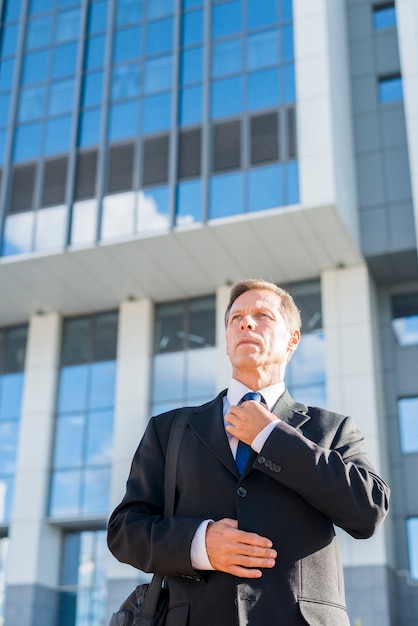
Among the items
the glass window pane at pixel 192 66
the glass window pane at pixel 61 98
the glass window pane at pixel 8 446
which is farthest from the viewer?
the glass window pane at pixel 8 446

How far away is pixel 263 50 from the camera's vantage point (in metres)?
20.2

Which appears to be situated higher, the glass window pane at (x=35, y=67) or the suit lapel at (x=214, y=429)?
the glass window pane at (x=35, y=67)

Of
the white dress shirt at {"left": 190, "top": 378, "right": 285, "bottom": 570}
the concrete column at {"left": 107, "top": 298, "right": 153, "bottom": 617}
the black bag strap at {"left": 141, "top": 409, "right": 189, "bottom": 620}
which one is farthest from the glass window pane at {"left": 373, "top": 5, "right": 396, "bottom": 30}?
the black bag strap at {"left": 141, "top": 409, "right": 189, "bottom": 620}

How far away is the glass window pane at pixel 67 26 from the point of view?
74.5 feet

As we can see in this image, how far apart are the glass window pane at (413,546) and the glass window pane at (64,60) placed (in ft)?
47.2

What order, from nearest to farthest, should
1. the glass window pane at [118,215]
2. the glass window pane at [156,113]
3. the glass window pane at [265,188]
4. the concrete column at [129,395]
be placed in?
the glass window pane at [265,188], the concrete column at [129,395], the glass window pane at [118,215], the glass window pane at [156,113]

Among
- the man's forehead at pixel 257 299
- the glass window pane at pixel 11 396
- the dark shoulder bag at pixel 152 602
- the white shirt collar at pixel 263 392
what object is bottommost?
the dark shoulder bag at pixel 152 602

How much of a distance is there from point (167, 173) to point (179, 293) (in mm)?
3489

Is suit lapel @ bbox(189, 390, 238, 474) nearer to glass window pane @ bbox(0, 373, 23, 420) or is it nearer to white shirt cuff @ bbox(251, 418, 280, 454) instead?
white shirt cuff @ bbox(251, 418, 280, 454)

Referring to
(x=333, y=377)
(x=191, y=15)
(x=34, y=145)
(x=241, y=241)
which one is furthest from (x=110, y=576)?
(x=191, y=15)

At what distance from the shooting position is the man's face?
9.79ft

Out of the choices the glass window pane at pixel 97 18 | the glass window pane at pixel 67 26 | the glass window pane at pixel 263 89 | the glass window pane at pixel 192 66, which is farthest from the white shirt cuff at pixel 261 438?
the glass window pane at pixel 67 26

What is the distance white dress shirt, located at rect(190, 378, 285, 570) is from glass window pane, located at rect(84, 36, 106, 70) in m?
20.3

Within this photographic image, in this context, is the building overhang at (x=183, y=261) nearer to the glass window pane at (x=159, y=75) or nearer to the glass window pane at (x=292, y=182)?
the glass window pane at (x=292, y=182)
